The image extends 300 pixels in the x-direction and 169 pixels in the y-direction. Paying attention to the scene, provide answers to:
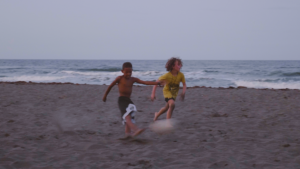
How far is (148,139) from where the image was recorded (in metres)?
4.80

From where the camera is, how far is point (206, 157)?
380cm

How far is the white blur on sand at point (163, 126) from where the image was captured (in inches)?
212

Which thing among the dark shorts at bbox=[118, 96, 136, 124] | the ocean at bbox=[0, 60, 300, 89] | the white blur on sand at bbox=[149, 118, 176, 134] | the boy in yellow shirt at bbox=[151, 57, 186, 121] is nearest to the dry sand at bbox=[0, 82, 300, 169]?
the white blur on sand at bbox=[149, 118, 176, 134]

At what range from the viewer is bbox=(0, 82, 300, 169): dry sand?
3631mm

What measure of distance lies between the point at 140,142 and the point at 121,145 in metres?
0.36

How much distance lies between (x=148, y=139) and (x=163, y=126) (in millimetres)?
997

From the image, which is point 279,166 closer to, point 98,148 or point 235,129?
point 235,129

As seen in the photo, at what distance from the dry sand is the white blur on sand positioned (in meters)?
0.17

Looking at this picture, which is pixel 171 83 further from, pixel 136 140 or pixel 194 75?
pixel 194 75

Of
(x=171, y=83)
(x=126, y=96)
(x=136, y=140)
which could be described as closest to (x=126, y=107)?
(x=126, y=96)

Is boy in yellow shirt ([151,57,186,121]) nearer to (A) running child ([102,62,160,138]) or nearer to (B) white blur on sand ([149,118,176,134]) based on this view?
(B) white blur on sand ([149,118,176,134])

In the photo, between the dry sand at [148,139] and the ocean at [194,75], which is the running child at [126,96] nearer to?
the dry sand at [148,139]

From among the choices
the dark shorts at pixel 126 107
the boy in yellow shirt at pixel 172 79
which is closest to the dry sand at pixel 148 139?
the dark shorts at pixel 126 107

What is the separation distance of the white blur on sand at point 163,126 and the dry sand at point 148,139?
173 millimetres
